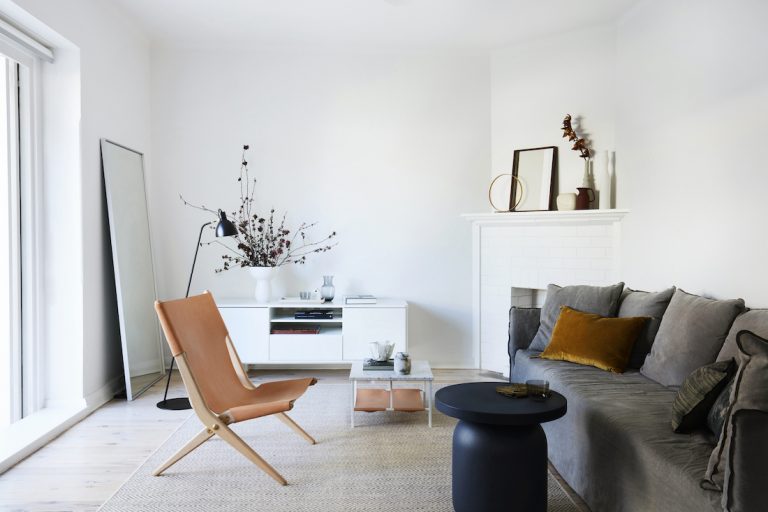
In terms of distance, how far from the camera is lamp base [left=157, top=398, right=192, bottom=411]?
4.12 metres

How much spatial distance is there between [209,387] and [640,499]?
210 centimetres

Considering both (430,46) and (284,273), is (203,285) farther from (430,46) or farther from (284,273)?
(430,46)

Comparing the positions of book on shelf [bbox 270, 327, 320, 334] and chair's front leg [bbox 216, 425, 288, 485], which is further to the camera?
book on shelf [bbox 270, 327, 320, 334]

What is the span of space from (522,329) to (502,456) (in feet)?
5.91

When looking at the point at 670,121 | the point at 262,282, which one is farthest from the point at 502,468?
the point at 262,282

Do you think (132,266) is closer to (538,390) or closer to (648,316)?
(538,390)

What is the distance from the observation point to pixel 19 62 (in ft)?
12.0

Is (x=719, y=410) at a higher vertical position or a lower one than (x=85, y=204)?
lower

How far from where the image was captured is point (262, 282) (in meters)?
5.00

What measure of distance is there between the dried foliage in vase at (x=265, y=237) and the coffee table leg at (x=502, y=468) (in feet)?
10.3

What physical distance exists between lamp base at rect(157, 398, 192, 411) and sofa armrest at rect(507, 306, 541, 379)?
2.19m

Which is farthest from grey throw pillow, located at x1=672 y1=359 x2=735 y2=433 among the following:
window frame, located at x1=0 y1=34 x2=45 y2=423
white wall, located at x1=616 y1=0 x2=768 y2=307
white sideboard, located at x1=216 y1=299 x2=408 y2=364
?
window frame, located at x1=0 y1=34 x2=45 y2=423

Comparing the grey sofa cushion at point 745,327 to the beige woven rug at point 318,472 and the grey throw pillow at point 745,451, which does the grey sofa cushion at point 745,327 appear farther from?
the beige woven rug at point 318,472

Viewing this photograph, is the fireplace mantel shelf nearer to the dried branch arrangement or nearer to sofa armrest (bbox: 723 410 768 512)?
the dried branch arrangement
